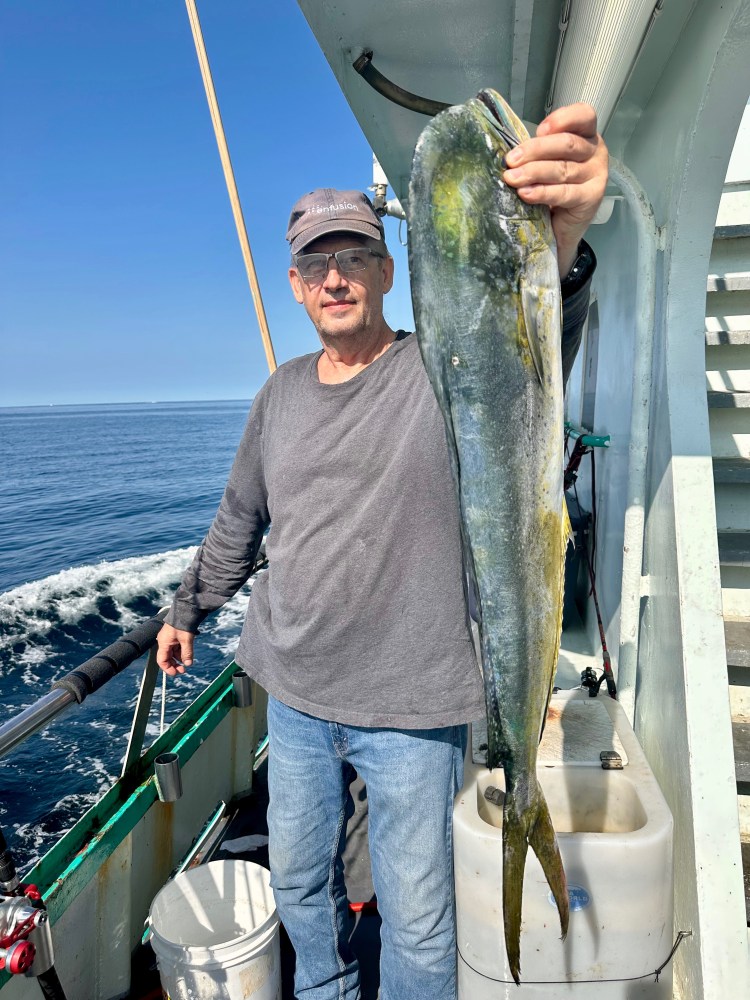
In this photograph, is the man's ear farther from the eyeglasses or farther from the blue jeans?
the blue jeans

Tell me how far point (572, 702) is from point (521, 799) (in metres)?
1.09

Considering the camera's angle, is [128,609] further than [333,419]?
Yes

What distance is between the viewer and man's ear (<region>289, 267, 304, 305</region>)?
6.56 feet

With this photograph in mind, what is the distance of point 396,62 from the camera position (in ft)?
8.39

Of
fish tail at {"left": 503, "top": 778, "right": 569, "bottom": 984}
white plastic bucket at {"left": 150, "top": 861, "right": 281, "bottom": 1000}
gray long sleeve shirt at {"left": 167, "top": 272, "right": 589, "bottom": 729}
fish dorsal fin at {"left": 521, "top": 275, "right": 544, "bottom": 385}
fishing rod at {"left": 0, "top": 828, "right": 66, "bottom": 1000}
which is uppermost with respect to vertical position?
fish dorsal fin at {"left": 521, "top": 275, "right": 544, "bottom": 385}

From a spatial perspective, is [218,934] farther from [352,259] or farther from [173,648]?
[352,259]

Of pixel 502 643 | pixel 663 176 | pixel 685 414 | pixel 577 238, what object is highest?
pixel 663 176

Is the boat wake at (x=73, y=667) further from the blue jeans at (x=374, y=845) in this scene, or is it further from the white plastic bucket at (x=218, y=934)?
the blue jeans at (x=374, y=845)

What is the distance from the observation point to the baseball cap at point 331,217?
1.83 m

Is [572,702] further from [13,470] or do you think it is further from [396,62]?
[13,470]

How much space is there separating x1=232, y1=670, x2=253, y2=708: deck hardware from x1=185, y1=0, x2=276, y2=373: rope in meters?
1.67

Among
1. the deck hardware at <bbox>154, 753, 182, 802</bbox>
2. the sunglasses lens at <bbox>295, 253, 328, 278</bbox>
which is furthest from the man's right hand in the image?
the sunglasses lens at <bbox>295, 253, 328, 278</bbox>

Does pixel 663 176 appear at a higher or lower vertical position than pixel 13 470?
higher

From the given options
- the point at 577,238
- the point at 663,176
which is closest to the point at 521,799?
the point at 577,238
